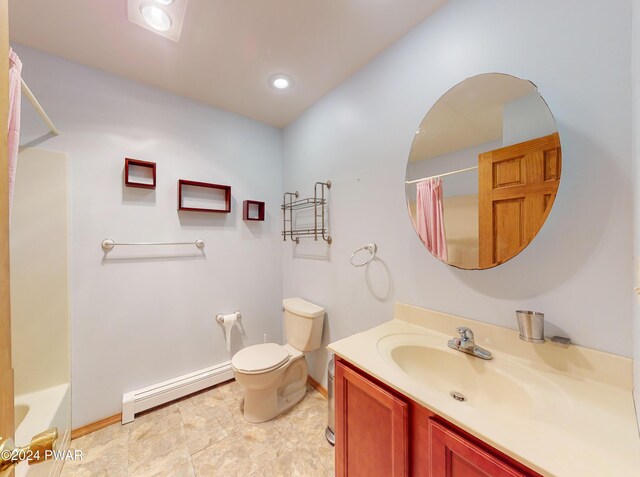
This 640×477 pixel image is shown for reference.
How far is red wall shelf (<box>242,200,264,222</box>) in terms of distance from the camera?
2197 mm

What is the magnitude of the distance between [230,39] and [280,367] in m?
2.08

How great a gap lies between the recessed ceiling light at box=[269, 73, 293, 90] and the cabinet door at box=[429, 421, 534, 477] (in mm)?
2040

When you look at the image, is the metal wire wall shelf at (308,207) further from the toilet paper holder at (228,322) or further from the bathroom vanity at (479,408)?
the bathroom vanity at (479,408)

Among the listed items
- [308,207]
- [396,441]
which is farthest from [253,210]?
[396,441]

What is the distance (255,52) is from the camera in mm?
1486

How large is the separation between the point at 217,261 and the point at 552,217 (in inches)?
84.3

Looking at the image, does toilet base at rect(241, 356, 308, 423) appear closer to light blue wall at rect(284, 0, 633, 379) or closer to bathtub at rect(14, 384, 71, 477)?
light blue wall at rect(284, 0, 633, 379)

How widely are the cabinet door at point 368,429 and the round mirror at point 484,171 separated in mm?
669

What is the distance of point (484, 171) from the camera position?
3.38 ft

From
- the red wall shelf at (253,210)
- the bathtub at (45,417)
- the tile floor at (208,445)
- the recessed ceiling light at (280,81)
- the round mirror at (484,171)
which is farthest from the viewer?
the red wall shelf at (253,210)

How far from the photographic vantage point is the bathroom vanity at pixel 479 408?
550 mm

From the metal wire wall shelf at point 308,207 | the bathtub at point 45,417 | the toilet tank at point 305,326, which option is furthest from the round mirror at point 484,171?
the bathtub at point 45,417

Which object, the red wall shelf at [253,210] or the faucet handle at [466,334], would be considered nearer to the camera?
the faucet handle at [466,334]

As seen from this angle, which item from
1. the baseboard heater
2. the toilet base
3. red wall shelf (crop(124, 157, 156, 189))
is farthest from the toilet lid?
red wall shelf (crop(124, 157, 156, 189))
